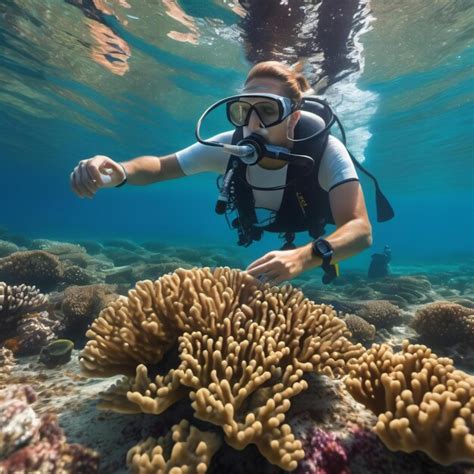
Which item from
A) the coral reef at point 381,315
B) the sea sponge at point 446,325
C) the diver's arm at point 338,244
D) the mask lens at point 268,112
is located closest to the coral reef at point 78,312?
→ the diver's arm at point 338,244

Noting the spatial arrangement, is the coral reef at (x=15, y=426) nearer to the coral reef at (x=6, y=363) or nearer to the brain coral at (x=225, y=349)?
the brain coral at (x=225, y=349)

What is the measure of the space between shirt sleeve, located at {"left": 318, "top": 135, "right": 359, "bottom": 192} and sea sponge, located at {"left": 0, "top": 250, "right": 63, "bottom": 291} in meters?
7.10

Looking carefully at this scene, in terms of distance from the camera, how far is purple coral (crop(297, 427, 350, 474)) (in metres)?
1.96

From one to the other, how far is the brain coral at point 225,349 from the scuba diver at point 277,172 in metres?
0.36

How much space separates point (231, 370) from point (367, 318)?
18.0 feet

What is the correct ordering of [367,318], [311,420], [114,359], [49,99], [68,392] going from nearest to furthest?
[311,420]
[114,359]
[68,392]
[367,318]
[49,99]

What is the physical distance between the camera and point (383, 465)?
1.99m

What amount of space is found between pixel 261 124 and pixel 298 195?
48.7 inches

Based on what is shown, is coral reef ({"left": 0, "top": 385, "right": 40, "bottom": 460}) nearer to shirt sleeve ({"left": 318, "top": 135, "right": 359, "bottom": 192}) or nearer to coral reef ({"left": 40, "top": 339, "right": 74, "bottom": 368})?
coral reef ({"left": 40, "top": 339, "right": 74, "bottom": 368})

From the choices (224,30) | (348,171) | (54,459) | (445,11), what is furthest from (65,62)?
(54,459)

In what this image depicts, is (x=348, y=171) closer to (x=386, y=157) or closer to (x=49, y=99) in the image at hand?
(x=49, y=99)

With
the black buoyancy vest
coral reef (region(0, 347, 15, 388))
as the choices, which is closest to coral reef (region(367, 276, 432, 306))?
Answer: the black buoyancy vest

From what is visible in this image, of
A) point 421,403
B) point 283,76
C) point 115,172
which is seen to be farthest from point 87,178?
point 421,403

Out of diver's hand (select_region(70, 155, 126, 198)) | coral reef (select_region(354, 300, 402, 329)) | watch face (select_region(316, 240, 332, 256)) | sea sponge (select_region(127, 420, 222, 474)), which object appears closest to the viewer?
sea sponge (select_region(127, 420, 222, 474))
